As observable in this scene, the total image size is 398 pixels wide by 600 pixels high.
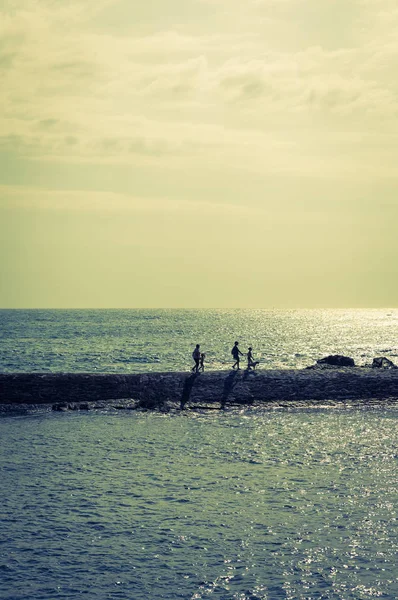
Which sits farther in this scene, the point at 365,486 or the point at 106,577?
the point at 365,486

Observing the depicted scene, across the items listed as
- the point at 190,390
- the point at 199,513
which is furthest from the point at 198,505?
the point at 190,390

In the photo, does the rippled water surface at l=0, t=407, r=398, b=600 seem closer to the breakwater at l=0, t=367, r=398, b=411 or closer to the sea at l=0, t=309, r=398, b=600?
the sea at l=0, t=309, r=398, b=600

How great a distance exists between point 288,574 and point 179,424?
1888 cm

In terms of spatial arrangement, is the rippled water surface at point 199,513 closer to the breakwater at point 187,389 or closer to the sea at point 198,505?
the sea at point 198,505

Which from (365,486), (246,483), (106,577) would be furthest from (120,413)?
(106,577)

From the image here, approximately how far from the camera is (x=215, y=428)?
31.9m

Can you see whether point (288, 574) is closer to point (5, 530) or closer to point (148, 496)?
point (148, 496)

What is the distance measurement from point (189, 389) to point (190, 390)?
0.31ft

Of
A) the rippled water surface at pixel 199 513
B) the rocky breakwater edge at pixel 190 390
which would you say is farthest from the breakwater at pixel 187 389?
the rippled water surface at pixel 199 513

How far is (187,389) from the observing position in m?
38.7

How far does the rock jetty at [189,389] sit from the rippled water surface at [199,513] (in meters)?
6.27

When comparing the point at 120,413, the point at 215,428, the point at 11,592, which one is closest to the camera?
the point at 11,592

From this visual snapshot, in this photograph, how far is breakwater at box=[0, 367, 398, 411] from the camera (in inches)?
1492

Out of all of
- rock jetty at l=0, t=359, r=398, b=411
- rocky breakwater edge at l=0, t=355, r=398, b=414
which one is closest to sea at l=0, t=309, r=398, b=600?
rocky breakwater edge at l=0, t=355, r=398, b=414
